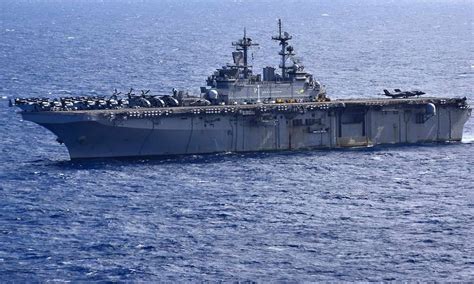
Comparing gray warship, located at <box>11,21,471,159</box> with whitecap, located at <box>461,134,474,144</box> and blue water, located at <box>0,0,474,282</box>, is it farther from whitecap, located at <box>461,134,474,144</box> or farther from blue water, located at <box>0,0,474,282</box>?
blue water, located at <box>0,0,474,282</box>

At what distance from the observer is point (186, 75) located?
4916 inches

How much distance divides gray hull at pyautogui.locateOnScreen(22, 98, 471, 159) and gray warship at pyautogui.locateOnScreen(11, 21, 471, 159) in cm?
6

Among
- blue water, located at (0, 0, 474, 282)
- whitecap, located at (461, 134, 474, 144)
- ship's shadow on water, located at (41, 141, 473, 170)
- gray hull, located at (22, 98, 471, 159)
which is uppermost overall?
gray hull, located at (22, 98, 471, 159)

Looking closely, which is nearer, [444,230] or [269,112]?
[444,230]

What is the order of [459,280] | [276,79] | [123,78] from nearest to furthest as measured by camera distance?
[459,280] < [276,79] < [123,78]

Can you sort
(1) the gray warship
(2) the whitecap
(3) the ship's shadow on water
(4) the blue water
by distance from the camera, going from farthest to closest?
(2) the whitecap, (1) the gray warship, (3) the ship's shadow on water, (4) the blue water

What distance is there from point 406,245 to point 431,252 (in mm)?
1447

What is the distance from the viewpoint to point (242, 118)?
77.4 m

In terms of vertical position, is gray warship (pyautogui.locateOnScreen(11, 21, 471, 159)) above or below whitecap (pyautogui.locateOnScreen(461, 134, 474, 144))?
above

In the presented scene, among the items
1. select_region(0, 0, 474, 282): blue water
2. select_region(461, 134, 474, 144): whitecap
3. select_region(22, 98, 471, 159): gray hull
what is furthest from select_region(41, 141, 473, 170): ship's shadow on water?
select_region(461, 134, 474, 144): whitecap

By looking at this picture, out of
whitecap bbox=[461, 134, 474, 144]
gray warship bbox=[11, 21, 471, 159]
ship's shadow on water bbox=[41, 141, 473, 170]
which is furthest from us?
whitecap bbox=[461, 134, 474, 144]

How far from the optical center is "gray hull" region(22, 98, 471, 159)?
73.8m

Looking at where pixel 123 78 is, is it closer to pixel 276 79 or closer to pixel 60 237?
pixel 276 79

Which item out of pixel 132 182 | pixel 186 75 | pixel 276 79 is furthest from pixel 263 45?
pixel 132 182
